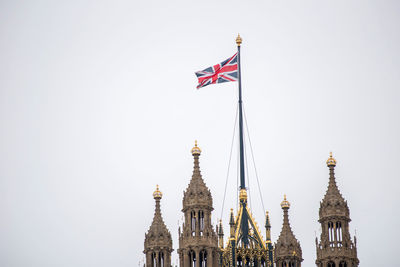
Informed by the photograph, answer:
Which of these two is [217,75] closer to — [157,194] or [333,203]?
[157,194]

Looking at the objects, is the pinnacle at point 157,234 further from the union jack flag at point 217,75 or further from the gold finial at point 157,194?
the union jack flag at point 217,75

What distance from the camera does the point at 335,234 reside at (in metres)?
168

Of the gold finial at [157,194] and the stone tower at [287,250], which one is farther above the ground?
the gold finial at [157,194]

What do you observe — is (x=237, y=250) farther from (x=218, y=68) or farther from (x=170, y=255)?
(x=218, y=68)

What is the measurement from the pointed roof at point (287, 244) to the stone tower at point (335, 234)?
3.14 meters

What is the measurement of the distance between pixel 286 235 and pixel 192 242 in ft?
37.4

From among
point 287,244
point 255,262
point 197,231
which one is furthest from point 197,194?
point 287,244

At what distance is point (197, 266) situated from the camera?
16325cm

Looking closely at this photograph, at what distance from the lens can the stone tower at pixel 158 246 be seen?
545ft

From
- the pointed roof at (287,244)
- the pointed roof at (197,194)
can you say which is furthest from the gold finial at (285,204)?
the pointed roof at (197,194)

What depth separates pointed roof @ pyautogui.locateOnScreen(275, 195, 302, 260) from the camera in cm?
16975

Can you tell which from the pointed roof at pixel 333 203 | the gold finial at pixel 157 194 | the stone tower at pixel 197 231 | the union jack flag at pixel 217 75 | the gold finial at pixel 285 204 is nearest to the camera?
the stone tower at pixel 197 231

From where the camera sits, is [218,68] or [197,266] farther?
[218,68]

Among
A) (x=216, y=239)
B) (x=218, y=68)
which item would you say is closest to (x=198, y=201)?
(x=216, y=239)
